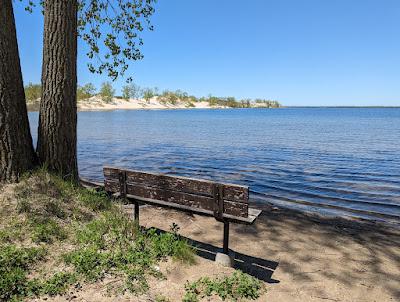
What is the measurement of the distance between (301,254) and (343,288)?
126 centimetres

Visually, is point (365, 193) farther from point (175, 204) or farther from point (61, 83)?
point (61, 83)

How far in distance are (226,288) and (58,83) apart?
5.44m

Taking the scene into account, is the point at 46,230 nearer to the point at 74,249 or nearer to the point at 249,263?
the point at 74,249

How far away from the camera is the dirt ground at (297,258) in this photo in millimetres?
4551

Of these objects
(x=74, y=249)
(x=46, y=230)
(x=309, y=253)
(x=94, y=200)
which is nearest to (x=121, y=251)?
(x=74, y=249)

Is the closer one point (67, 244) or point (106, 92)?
point (67, 244)

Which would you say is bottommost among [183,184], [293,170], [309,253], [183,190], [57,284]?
[293,170]

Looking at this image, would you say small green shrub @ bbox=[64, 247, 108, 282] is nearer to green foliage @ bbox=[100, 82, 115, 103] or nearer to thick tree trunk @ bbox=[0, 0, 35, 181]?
thick tree trunk @ bbox=[0, 0, 35, 181]

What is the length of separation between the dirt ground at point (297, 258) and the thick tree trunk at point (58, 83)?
8.41ft

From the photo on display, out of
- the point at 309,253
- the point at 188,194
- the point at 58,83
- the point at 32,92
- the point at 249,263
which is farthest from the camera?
the point at 32,92

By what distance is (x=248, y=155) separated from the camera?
21562mm

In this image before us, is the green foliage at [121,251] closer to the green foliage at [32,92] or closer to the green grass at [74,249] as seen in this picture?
the green grass at [74,249]

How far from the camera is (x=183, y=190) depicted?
537 cm

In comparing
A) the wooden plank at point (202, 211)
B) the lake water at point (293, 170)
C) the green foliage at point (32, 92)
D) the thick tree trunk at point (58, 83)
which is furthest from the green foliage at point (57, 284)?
the green foliage at point (32, 92)
